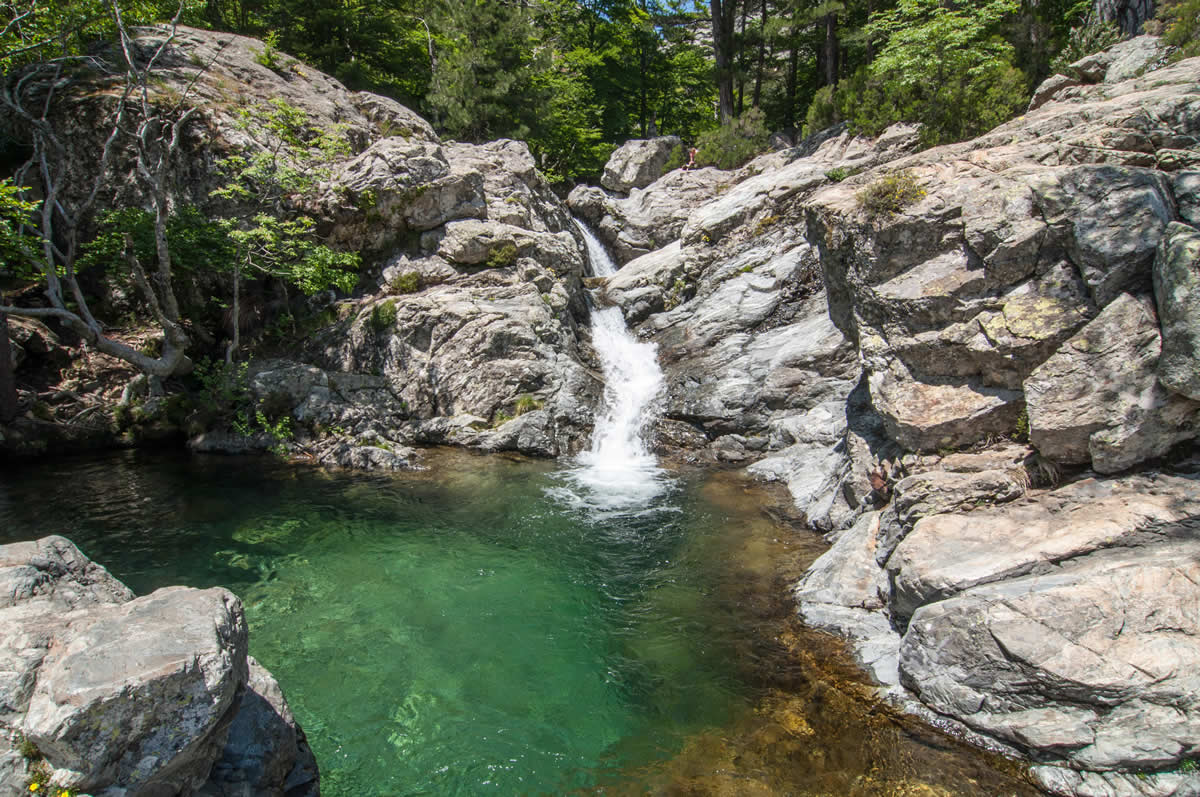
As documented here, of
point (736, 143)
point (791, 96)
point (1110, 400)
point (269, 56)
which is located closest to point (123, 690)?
point (1110, 400)

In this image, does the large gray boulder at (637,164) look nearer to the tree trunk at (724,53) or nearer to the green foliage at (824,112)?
the tree trunk at (724,53)

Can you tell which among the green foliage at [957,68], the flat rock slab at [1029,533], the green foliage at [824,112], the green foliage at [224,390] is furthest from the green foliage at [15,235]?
the green foliage at [824,112]

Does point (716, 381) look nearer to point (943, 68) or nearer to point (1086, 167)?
point (1086, 167)

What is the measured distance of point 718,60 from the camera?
32.1 metres

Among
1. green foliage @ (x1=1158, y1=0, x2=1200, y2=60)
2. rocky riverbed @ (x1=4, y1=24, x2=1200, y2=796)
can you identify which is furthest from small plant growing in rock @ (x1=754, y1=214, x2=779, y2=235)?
green foliage @ (x1=1158, y1=0, x2=1200, y2=60)

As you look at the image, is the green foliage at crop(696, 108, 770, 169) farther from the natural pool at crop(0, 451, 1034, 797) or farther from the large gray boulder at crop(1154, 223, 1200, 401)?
the large gray boulder at crop(1154, 223, 1200, 401)

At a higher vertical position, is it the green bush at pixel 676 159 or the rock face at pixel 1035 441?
the green bush at pixel 676 159

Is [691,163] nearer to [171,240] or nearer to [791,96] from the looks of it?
[791,96]

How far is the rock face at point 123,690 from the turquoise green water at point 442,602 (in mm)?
1625

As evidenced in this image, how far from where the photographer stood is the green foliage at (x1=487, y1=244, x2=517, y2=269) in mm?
20781

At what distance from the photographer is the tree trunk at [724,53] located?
31594mm

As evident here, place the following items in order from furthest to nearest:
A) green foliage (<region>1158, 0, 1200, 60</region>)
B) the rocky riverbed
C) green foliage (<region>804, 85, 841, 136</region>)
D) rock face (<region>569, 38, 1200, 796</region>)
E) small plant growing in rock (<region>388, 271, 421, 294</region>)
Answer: green foliage (<region>804, 85, 841, 136</region>) → small plant growing in rock (<region>388, 271, 421, 294</region>) → green foliage (<region>1158, 0, 1200, 60</region>) → the rocky riverbed → rock face (<region>569, 38, 1200, 796</region>)

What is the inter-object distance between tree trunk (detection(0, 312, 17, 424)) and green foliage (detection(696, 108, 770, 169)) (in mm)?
28064

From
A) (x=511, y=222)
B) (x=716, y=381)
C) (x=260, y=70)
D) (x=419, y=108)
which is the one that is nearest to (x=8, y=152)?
(x=260, y=70)
